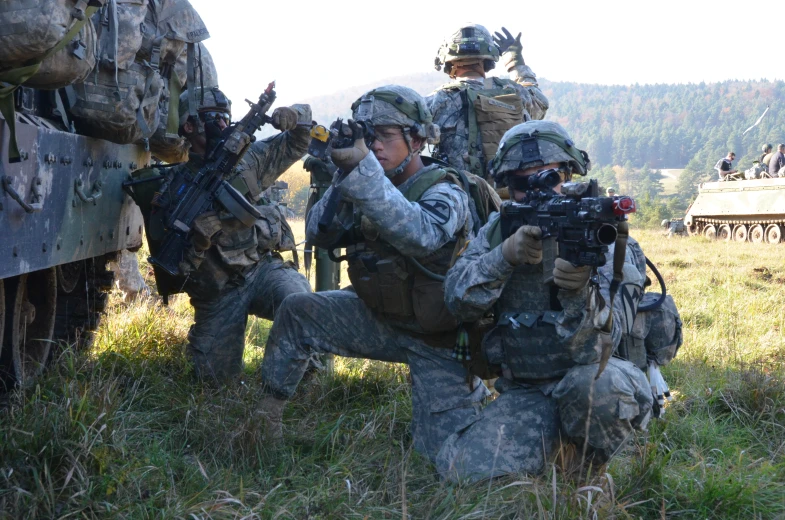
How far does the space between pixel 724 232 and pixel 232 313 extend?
20.4 meters

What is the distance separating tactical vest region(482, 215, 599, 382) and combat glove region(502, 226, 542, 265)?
0.79ft

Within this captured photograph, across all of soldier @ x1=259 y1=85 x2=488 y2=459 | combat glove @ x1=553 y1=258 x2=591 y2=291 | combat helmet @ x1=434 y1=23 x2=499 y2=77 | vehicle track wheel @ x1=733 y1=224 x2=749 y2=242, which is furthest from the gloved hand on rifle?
vehicle track wheel @ x1=733 y1=224 x2=749 y2=242

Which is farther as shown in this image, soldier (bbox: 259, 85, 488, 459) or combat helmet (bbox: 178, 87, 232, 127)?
combat helmet (bbox: 178, 87, 232, 127)

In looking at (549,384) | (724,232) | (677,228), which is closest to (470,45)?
(549,384)

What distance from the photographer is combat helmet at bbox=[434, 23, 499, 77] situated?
21.5 ft

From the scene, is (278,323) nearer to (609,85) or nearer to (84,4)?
(84,4)

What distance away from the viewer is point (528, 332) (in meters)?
3.43

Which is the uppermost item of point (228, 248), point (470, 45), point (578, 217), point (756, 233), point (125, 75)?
point (470, 45)

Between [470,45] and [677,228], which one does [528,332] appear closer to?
[470,45]

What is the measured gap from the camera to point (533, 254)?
316 centimetres

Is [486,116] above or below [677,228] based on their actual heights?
above

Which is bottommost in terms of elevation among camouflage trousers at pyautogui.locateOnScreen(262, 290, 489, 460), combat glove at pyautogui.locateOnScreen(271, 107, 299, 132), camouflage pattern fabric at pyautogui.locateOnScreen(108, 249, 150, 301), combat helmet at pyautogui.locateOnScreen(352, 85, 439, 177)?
camouflage pattern fabric at pyautogui.locateOnScreen(108, 249, 150, 301)

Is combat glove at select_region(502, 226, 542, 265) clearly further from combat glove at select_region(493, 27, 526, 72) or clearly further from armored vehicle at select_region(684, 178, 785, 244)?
armored vehicle at select_region(684, 178, 785, 244)

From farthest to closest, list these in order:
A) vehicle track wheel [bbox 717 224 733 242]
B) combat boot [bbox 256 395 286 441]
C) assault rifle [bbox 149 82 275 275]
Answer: vehicle track wheel [bbox 717 224 733 242]
assault rifle [bbox 149 82 275 275]
combat boot [bbox 256 395 286 441]
